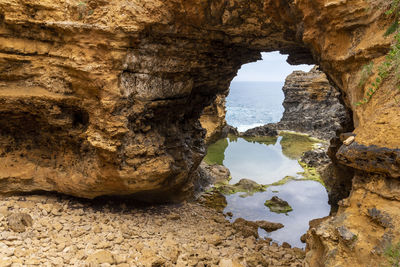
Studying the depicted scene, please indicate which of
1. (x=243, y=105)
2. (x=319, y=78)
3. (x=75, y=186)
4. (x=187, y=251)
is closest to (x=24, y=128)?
(x=75, y=186)

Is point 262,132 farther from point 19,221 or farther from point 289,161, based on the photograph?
point 19,221

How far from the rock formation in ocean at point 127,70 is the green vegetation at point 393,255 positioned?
0.99 meters

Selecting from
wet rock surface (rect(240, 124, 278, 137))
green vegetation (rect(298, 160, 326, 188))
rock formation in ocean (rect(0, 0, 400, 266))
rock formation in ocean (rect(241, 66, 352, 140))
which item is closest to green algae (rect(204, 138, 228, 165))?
wet rock surface (rect(240, 124, 278, 137))

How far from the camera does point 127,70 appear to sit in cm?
732

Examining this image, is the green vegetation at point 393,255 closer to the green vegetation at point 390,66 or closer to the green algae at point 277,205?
the green vegetation at point 390,66

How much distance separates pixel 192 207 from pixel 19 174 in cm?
596

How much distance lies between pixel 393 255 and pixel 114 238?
5679mm

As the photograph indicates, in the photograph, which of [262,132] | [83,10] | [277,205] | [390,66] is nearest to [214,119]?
[262,132]

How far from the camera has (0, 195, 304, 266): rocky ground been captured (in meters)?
5.71

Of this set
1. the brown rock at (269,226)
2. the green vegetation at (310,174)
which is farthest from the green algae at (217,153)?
the brown rock at (269,226)

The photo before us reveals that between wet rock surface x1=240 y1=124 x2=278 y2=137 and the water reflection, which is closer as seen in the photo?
the water reflection

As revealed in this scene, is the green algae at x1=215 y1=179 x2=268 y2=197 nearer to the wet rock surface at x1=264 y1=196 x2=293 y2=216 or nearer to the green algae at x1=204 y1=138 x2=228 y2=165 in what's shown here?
the wet rock surface at x1=264 y1=196 x2=293 y2=216

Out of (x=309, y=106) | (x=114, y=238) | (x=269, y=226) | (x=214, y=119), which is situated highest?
(x=309, y=106)

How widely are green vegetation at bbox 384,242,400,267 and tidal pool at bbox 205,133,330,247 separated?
6.50 m
